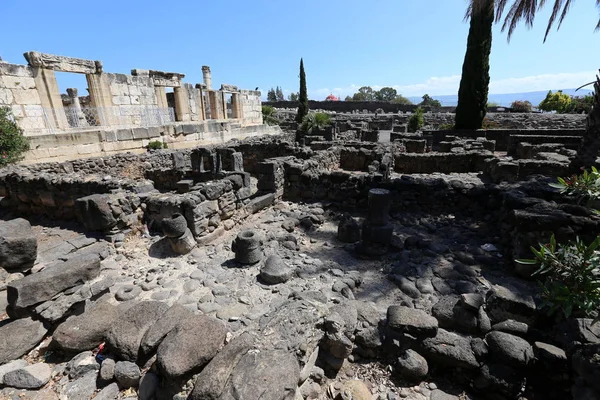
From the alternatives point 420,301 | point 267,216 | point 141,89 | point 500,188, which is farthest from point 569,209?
point 141,89

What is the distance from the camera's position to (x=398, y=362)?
10.0ft

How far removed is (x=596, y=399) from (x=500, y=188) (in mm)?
4948

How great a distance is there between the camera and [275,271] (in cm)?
429

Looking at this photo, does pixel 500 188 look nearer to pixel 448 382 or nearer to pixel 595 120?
pixel 595 120

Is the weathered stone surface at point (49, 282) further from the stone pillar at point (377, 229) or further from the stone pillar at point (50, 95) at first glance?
the stone pillar at point (50, 95)

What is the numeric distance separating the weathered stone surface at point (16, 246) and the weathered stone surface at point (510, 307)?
240 inches

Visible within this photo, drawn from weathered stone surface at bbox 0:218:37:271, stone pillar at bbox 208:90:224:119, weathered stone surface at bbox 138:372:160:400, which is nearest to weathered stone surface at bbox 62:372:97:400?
weathered stone surface at bbox 138:372:160:400

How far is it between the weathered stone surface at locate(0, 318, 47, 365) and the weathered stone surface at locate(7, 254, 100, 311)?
20cm

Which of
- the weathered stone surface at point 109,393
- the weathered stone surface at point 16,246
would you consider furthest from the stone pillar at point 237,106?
the weathered stone surface at point 109,393

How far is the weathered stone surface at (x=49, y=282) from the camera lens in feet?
10.4

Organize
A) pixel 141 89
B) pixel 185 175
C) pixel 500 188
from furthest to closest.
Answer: pixel 141 89, pixel 185 175, pixel 500 188

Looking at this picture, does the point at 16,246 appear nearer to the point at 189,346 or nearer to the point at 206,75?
the point at 189,346

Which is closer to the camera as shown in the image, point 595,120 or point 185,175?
point 595,120

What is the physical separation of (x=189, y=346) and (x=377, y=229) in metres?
3.57
